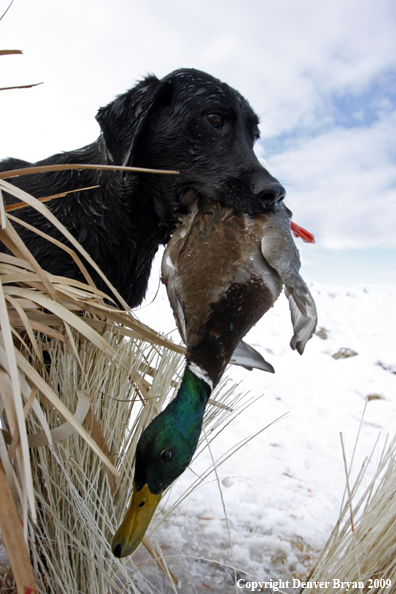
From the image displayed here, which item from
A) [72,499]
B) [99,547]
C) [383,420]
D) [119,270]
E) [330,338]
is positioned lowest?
[99,547]

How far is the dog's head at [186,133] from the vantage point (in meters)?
1.20

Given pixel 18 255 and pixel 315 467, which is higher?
pixel 18 255

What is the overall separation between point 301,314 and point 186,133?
783mm

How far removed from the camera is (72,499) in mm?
1066

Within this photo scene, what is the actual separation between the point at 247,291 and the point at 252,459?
1.78 metres

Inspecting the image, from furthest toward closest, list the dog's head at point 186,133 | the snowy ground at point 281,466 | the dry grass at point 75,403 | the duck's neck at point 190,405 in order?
the snowy ground at point 281,466 → the dog's head at point 186,133 → the duck's neck at point 190,405 → the dry grass at point 75,403

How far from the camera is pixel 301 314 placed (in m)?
0.97

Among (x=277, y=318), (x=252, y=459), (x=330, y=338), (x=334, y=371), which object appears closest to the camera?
(x=252, y=459)

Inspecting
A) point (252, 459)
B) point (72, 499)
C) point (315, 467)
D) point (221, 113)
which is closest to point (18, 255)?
point (72, 499)

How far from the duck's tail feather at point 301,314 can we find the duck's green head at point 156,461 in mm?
353

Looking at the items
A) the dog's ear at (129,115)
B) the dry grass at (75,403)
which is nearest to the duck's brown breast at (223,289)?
the dry grass at (75,403)

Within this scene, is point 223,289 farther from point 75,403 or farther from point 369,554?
point 369,554

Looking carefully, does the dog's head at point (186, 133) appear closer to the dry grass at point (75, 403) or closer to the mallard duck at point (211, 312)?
the mallard duck at point (211, 312)

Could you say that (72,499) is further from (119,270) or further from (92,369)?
(119,270)
